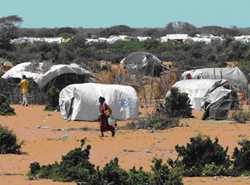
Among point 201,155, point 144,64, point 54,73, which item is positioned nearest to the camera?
point 201,155

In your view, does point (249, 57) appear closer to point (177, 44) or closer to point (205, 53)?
point (205, 53)

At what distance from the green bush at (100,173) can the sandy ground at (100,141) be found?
16.8 inches

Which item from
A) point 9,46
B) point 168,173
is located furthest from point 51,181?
point 9,46

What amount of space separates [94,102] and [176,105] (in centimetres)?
306

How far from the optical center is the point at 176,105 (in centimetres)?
3228

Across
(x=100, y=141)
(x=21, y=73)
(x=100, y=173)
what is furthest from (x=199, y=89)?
(x=100, y=173)

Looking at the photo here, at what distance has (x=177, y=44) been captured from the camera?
8700cm

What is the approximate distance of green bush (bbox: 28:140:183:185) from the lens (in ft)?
46.5

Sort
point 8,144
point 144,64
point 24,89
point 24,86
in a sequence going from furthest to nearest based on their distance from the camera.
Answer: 1. point 144,64
2. point 24,89
3. point 24,86
4. point 8,144

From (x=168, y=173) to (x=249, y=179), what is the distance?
2.34m

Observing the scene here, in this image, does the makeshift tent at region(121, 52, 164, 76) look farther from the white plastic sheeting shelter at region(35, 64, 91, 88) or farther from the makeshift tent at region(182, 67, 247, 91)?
the white plastic sheeting shelter at region(35, 64, 91, 88)

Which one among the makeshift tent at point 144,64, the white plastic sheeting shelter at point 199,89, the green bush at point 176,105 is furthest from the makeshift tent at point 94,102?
the makeshift tent at point 144,64

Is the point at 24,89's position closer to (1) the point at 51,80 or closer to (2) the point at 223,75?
(1) the point at 51,80

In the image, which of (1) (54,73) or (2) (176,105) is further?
(1) (54,73)
